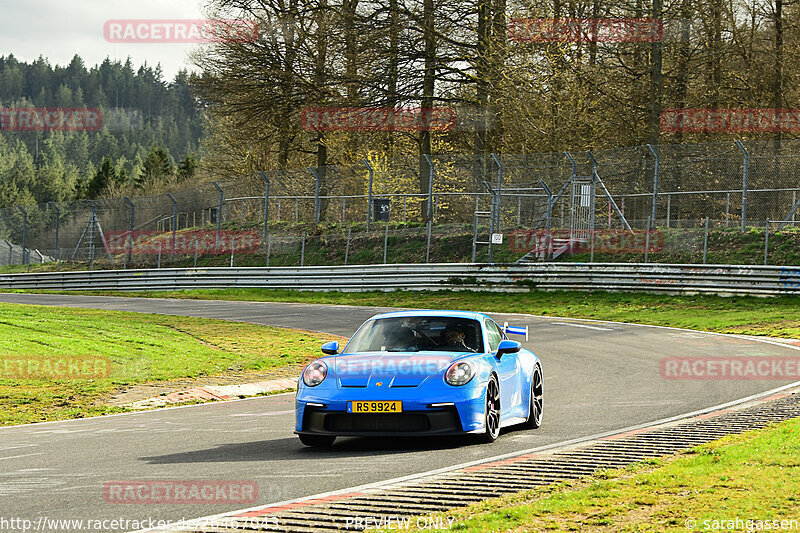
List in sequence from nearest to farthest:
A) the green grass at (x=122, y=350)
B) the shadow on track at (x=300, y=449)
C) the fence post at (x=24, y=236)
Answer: the shadow on track at (x=300, y=449) < the green grass at (x=122, y=350) < the fence post at (x=24, y=236)

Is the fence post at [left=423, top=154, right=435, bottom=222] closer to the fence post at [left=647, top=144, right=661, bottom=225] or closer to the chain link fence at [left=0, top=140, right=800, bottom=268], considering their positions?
the chain link fence at [left=0, top=140, right=800, bottom=268]

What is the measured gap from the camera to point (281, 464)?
8406mm

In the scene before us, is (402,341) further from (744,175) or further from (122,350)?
(744,175)

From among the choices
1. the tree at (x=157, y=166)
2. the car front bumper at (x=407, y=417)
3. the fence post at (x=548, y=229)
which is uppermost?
the tree at (x=157, y=166)

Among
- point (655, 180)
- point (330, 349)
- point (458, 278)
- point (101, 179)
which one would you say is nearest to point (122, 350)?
point (330, 349)

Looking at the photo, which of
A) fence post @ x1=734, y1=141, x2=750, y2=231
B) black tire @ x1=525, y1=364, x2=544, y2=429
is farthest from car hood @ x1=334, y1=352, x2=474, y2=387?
fence post @ x1=734, y1=141, x2=750, y2=231

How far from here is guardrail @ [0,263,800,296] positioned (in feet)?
93.6

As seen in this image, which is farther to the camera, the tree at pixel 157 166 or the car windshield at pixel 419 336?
the tree at pixel 157 166

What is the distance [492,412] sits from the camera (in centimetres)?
979

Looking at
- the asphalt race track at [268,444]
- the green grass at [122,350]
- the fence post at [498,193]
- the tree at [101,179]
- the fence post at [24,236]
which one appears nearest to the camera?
the asphalt race track at [268,444]

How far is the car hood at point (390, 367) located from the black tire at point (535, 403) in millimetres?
1384

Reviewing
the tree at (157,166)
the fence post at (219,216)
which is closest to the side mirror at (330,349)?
the fence post at (219,216)

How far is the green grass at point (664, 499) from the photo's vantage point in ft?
18.4

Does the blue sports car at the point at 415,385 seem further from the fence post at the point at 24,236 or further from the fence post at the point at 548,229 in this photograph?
the fence post at the point at 24,236
